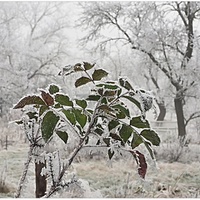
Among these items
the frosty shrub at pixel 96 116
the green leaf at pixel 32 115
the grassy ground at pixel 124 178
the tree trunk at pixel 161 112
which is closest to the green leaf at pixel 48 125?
the frosty shrub at pixel 96 116

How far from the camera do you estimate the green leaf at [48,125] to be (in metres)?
0.34

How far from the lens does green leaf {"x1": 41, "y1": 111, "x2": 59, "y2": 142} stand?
0.34 metres

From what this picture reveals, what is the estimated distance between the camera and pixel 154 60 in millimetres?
1529

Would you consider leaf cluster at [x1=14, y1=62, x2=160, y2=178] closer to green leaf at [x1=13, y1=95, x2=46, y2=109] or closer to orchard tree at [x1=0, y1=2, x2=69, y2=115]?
green leaf at [x1=13, y1=95, x2=46, y2=109]

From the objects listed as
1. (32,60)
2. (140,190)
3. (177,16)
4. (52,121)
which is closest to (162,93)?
(177,16)

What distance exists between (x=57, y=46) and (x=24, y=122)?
3.74ft

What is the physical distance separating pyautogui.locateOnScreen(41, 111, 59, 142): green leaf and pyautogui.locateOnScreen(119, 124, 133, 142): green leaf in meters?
0.07

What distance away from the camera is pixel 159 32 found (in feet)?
4.99

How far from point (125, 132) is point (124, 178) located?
989mm

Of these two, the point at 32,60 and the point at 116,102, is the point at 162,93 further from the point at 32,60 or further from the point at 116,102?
the point at 116,102

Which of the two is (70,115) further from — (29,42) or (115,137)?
(29,42)

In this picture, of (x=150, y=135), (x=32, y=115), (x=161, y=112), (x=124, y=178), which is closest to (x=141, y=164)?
(x=150, y=135)

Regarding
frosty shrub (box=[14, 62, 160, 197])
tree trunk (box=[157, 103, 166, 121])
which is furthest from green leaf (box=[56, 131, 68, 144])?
tree trunk (box=[157, 103, 166, 121])

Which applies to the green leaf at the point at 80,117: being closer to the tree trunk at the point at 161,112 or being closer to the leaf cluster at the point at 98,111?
the leaf cluster at the point at 98,111
